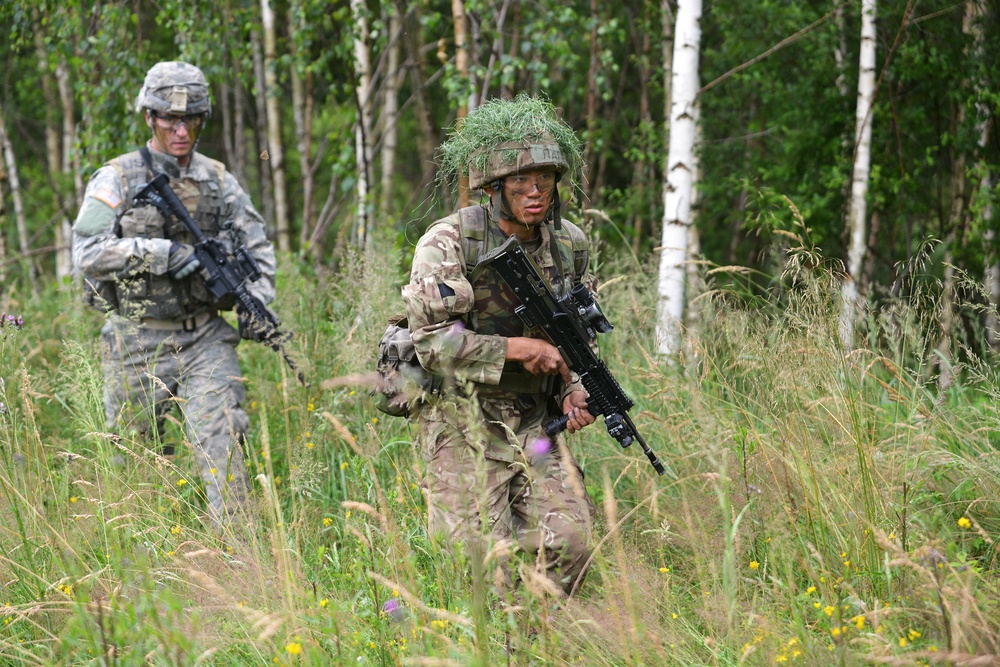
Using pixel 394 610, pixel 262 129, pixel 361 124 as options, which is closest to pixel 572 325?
pixel 394 610

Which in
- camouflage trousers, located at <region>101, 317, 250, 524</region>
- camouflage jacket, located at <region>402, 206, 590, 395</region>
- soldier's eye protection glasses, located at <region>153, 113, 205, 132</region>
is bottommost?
camouflage trousers, located at <region>101, 317, 250, 524</region>

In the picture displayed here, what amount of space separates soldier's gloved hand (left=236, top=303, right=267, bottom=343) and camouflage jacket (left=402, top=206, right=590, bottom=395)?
5.06 feet

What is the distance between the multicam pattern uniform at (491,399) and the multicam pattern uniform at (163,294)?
1349 millimetres

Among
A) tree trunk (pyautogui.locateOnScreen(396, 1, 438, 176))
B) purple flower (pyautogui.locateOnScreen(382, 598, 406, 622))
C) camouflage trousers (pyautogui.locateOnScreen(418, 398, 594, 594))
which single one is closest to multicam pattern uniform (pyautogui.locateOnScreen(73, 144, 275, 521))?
tree trunk (pyautogui.locateOnScreen(396, 1, 438, 176))

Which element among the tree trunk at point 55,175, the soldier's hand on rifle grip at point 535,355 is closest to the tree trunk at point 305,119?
the tree trunk at point 55,175

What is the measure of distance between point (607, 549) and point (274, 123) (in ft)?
21.4

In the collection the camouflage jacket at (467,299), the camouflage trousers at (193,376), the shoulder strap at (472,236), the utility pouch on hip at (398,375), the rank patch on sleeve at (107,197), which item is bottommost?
the camouflage trousers at (193,376)

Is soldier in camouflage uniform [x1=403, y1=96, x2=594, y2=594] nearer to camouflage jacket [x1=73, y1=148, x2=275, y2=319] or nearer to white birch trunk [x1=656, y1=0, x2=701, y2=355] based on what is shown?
camouflage jacket [x1=73, y1=148, x2=275, y2=319]

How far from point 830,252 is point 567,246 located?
655 centimetres

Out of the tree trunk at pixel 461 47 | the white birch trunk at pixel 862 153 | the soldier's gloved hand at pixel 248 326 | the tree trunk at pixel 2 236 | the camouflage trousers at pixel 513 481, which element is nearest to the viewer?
the camouflage trousers at pixel 513 481

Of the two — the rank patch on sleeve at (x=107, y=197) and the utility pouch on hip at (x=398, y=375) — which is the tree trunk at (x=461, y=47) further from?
the utility pouch on hip at (x=398, y=375)

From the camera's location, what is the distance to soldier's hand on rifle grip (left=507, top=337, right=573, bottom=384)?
132 inches

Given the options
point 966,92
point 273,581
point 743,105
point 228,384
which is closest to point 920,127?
point 966,92

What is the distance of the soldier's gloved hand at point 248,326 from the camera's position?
15.6ft
